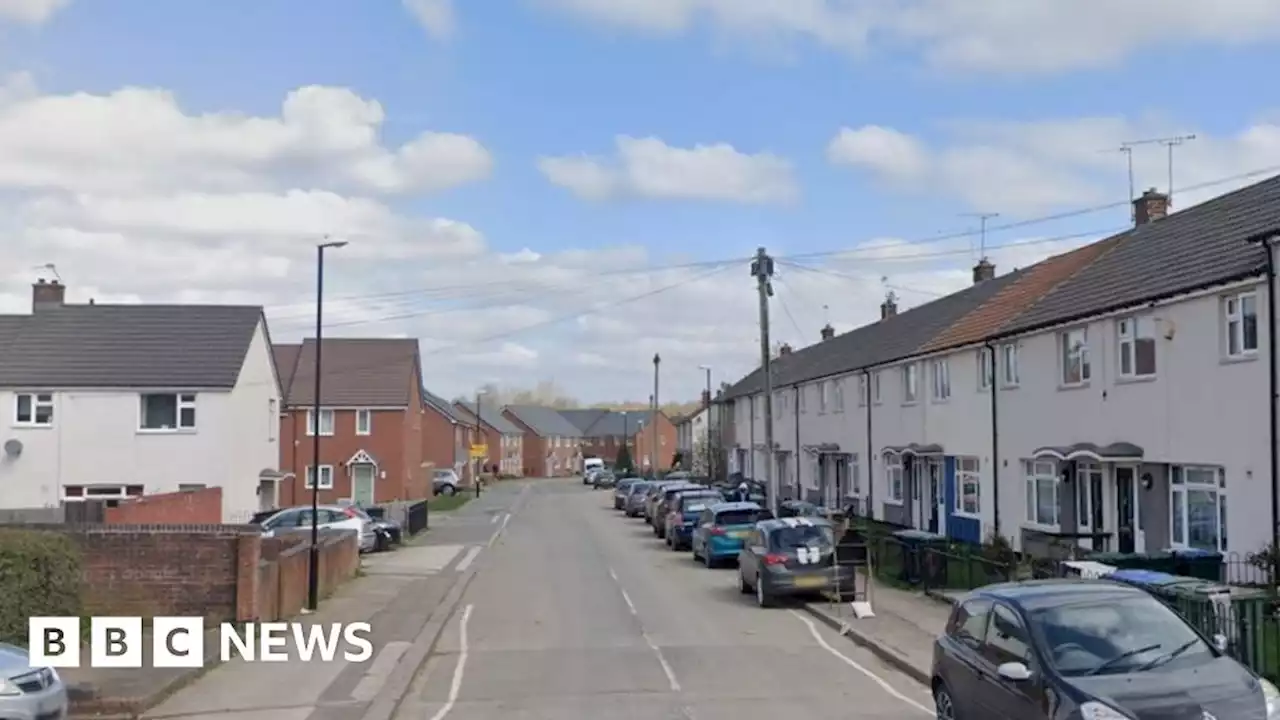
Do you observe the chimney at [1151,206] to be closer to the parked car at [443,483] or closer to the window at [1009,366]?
the window at [1009,366]

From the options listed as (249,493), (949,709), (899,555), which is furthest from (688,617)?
(249,493)

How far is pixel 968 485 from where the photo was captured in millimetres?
32469

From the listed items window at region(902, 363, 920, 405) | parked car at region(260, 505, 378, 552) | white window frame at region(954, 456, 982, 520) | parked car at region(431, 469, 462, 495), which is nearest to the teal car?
white window frame at region(954, 456, 982, 520)

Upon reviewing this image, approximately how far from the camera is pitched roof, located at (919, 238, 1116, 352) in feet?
100

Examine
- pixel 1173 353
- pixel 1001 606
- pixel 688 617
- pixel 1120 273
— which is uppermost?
pixel 1120 273

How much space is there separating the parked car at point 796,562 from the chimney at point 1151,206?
44.0ft

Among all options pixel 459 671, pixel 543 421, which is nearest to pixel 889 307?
pixel 459 671

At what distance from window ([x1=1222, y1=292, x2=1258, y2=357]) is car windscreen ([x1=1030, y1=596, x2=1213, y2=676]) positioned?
10.6 metres

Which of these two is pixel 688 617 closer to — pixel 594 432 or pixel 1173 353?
pixel 1173 353

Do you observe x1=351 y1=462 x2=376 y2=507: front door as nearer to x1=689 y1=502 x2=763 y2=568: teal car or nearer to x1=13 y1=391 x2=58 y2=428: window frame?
x1=13 y1=391 x2=58 y2=428: window frame

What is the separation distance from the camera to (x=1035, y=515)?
2775 cm

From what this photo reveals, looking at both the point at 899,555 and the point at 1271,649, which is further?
the point at 899,555

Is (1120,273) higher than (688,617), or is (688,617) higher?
(1120,273)

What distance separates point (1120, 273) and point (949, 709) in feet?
55.3
